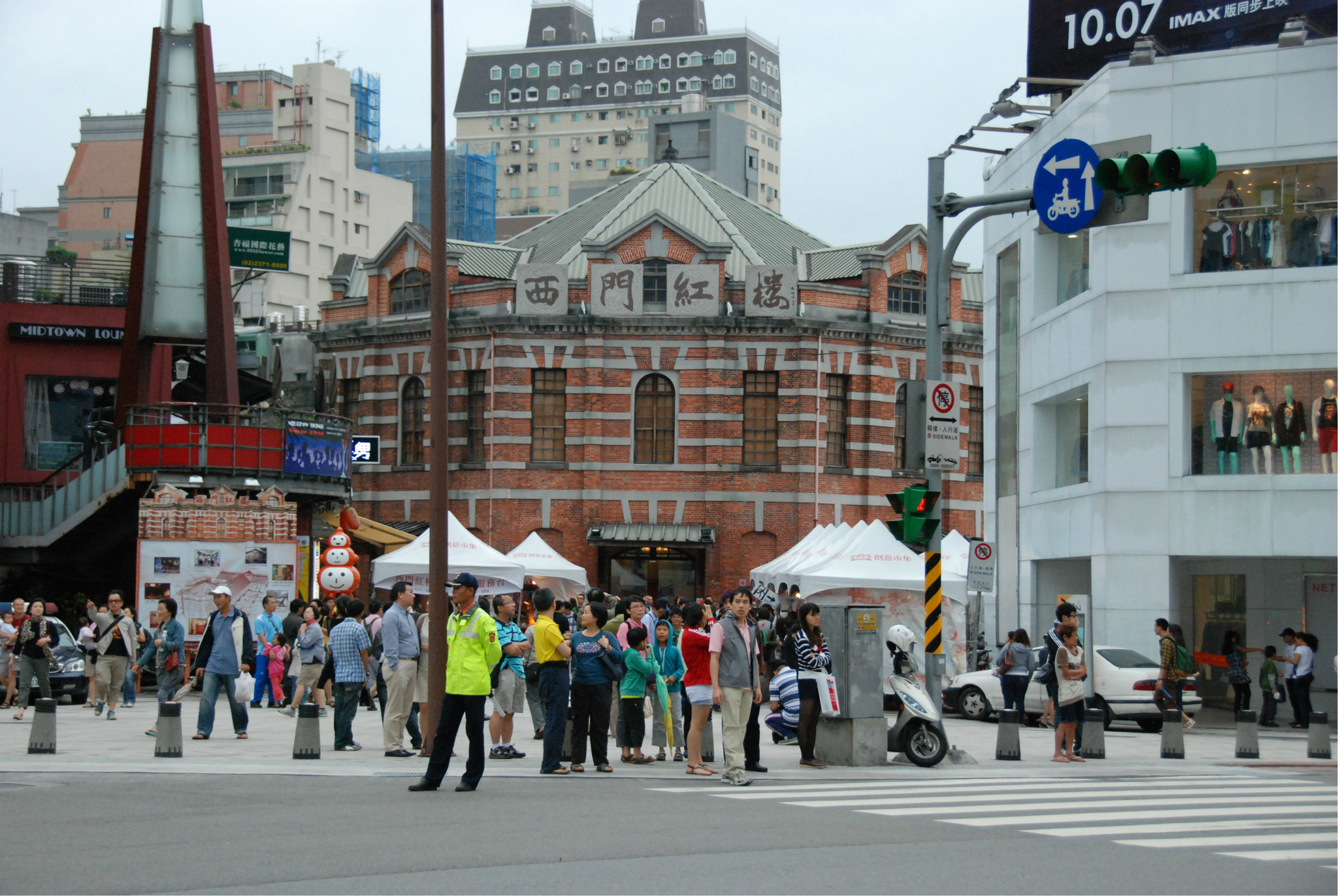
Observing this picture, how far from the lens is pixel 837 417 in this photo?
1673 inches

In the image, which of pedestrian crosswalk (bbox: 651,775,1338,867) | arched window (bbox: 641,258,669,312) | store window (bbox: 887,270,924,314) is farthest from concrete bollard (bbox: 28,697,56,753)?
store window (bbox: 887,270,924,314)

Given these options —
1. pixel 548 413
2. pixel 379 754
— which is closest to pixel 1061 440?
pixel 379 754

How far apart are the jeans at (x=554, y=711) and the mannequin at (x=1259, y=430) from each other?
546 inches

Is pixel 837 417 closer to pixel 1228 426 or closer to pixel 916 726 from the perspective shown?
pixel 1228 426

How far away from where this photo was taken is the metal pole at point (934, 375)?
17.2 meters

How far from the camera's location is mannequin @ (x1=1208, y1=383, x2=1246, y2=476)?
80.9 feet

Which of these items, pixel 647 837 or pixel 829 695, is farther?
pixel 829 695

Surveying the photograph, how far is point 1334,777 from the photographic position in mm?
16234

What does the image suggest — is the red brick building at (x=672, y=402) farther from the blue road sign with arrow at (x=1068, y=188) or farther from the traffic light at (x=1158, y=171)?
the traffic light at (x=1158, y=171)

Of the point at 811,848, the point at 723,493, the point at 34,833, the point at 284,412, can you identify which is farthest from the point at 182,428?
the point at 811,848

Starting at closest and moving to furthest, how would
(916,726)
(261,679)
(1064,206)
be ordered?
(1064,206) < (916,726) < (261,679)

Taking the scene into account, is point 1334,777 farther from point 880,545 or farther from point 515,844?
point 880,545

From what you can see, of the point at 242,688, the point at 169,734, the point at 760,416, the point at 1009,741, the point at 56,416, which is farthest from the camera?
the point at 760,416

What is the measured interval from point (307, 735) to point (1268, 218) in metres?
A: 16.8
